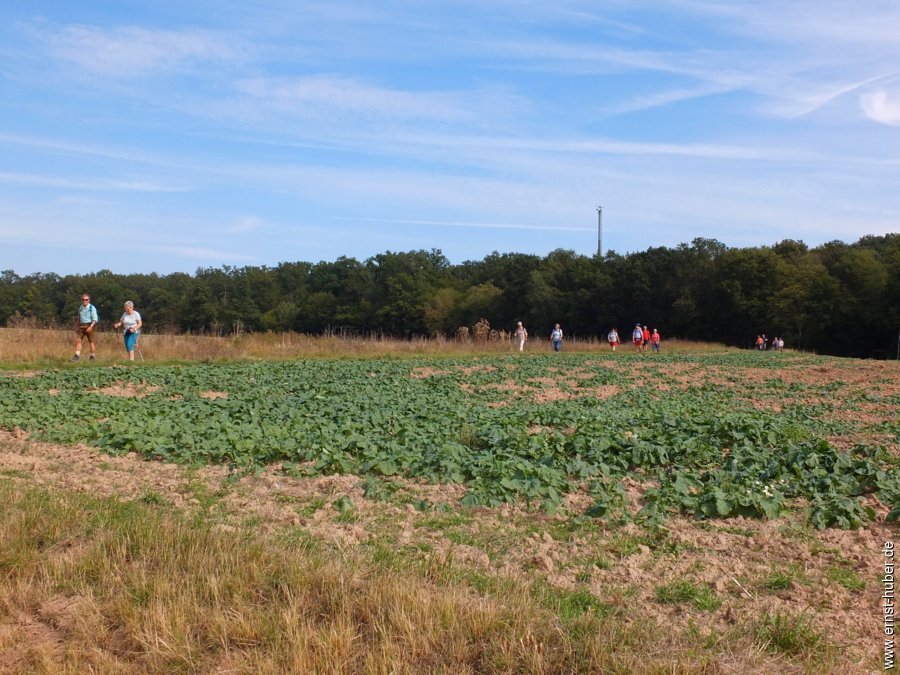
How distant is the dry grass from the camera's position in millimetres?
21031

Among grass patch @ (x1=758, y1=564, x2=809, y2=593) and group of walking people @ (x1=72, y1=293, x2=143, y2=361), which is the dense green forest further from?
grass patch @ (x1=758, y1=564, x2=809, y2=593)

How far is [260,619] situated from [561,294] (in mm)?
80809

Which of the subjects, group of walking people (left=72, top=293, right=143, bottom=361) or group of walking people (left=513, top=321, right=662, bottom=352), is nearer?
group of walking people (left=72, top=293, right=143, bottom=361)

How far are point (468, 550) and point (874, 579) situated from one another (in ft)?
8.97

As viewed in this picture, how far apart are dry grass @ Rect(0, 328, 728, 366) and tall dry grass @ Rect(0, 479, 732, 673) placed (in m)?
17.4

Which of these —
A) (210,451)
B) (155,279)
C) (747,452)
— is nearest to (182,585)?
(210,451)

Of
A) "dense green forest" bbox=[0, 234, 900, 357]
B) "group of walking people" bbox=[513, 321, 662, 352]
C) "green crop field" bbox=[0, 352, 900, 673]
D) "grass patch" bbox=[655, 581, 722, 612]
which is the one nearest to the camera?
"green crop field" bbox=[0, 352, 900, 673]

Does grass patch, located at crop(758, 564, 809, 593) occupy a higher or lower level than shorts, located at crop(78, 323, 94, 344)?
lower

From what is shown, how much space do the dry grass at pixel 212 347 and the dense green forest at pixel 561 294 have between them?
31.4 meters

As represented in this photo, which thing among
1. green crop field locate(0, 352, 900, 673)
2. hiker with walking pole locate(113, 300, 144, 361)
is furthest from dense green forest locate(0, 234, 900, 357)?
green crop field locate(0, 352, 900, 673)

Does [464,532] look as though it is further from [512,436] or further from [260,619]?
[512,436]

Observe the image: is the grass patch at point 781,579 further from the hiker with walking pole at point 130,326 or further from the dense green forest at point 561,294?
the dense green forest at point 561,294

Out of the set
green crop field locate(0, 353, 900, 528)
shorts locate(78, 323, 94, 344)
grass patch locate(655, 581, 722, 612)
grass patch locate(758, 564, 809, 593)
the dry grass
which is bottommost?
grass patch locate(655, 581, 722, 612)

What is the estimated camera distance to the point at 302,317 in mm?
90375
